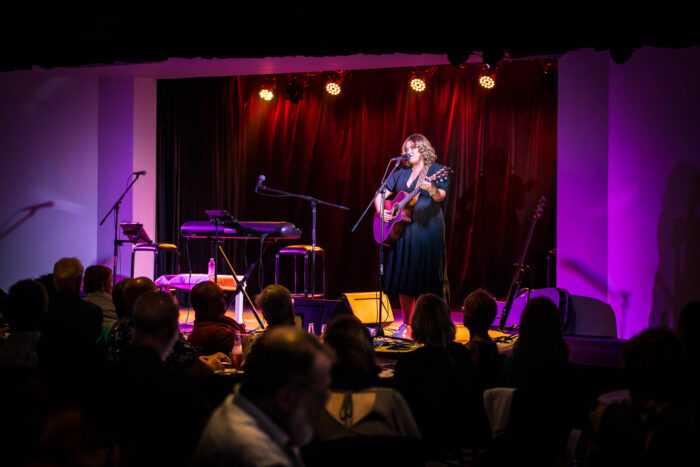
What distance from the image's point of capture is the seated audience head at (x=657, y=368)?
2.12 metres

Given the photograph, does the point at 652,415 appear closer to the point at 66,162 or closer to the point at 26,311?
the point at 26,311

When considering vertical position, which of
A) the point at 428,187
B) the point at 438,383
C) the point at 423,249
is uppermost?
the point at 428,187

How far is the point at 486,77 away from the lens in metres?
8.67

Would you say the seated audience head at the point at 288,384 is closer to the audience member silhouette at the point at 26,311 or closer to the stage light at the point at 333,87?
the audience member silhouette at the point at 26,311

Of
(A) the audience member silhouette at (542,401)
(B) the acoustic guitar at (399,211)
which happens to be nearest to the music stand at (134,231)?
(B) the acoustic guitar at (399,211)

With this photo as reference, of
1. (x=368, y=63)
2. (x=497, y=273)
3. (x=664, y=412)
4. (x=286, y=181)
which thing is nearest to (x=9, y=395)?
(x=664, y=412)

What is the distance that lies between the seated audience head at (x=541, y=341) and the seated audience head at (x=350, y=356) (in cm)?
74

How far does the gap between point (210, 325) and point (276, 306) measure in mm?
514

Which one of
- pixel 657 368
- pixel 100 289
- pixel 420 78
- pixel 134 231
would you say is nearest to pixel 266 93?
pixel 420 78

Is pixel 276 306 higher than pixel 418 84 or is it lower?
lower

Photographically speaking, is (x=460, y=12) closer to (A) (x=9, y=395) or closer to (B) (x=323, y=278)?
(A) (x=9, y=395)

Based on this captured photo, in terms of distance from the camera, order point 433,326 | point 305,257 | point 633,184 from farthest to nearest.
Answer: point 305,257 → point 633,184 → point 433,326

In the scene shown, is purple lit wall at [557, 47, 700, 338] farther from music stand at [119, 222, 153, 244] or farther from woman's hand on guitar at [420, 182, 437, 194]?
music stand at [119, 222, 153, 244]

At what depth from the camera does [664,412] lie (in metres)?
2.06
